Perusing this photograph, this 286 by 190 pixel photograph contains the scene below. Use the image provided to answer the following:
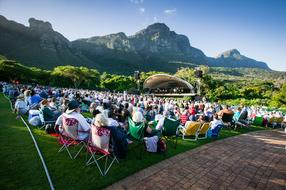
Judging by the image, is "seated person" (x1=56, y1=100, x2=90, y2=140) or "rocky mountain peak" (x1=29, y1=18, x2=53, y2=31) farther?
"rocky mountain peak" (x1=29, y1=18, x2=53, y2=31)

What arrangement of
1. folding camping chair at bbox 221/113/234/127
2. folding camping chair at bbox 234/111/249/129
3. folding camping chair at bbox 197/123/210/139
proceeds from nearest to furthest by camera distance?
folding camping chair at bbox 197/123/210/139 → folding camping chair at bbox 221/113/234/127 → folding camping chair at bbox 234/111/249/129

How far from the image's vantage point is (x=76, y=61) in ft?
355

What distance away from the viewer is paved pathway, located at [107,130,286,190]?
15.3 feet

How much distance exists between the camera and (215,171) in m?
5.58

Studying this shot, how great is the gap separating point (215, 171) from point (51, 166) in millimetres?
4037

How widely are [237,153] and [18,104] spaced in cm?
970

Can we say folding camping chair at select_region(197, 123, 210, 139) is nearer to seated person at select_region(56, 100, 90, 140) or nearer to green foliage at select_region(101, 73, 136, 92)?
seated person at select_region(56, 100, 90, 140)

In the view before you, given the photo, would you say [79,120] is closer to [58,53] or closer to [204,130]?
[204,130]

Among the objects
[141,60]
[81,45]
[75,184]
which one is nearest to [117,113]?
[75,184]

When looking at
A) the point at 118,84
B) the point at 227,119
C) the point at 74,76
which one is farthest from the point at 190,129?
the point at 118,84

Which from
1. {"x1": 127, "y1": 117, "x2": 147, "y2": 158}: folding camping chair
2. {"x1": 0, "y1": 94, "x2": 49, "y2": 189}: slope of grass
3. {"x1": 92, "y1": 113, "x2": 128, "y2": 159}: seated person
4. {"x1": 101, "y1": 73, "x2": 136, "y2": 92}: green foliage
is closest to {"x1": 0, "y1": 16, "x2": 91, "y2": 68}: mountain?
{"x1": 101, "y1": 73, "x2": 136, "y2": 92}: green foliage

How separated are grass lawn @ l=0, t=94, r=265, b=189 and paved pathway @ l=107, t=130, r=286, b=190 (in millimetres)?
303

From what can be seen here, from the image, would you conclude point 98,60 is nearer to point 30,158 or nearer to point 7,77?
point 7,77

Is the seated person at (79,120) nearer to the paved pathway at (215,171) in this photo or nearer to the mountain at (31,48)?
the paved pathway at (215,171)
